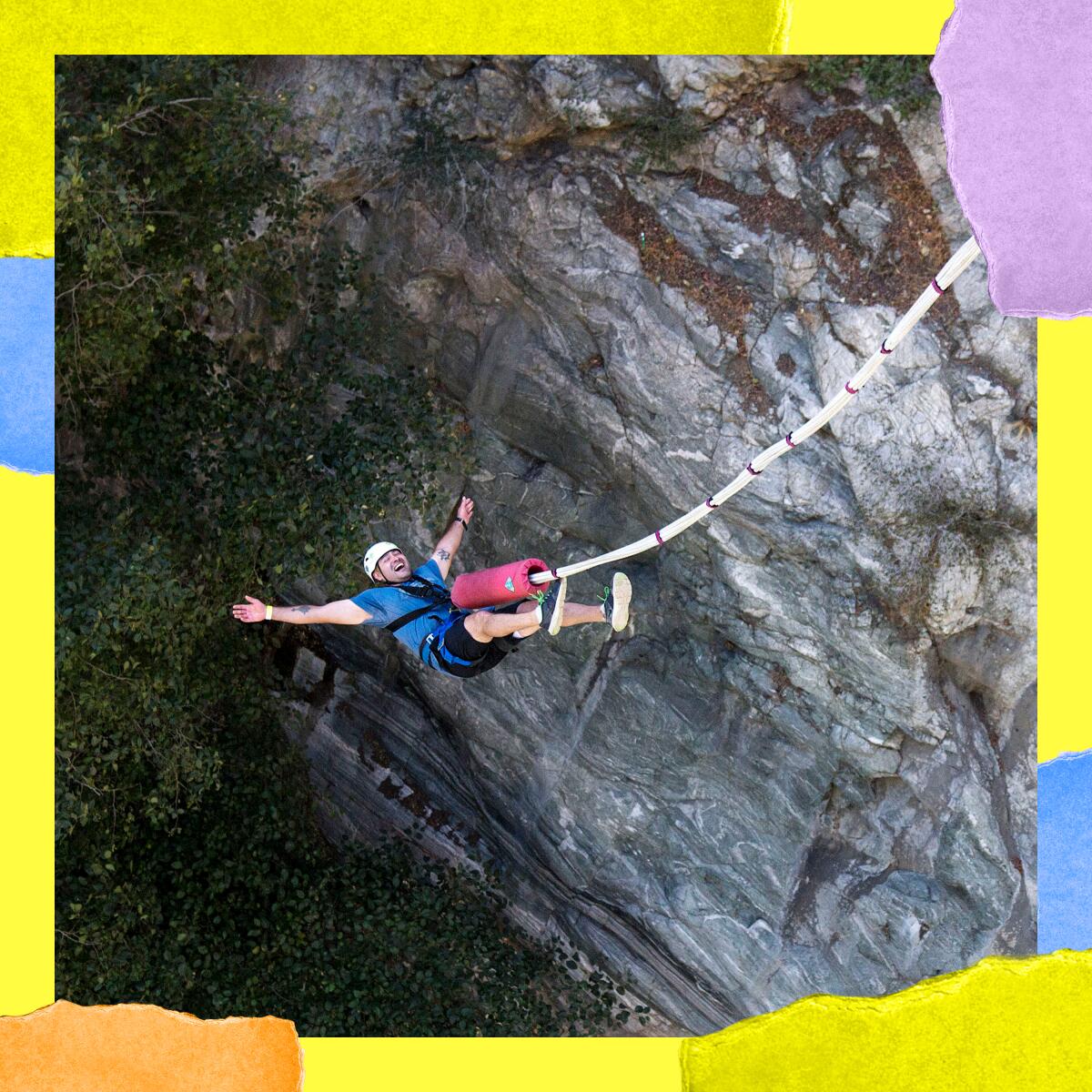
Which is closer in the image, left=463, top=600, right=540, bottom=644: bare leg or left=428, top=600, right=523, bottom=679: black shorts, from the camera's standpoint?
left=463, top=600, right=540, bottom=644: bare leg

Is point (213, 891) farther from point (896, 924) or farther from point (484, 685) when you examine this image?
point (896, 924)

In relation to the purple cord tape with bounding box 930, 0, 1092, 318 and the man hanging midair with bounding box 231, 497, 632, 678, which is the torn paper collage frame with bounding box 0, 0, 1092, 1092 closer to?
the purple cord tape with bounding box 930, 0, 1092, 318

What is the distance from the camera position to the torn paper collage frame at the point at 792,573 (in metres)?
4.35

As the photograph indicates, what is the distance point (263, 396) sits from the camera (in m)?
5.18

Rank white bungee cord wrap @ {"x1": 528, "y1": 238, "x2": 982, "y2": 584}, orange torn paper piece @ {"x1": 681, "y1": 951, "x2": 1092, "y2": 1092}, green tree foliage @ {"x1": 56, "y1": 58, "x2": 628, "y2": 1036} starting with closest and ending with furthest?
white bungee cord wrap @ {"x1": 528, "y1": 238, "x2": 982, "y2": 584}
orange torn paper piece @ {"x1": 681, "y1": 951, "x2": 1092, "y2": 1092}
green tree foliage @ {"x1": 56, "y1": 58, "x2": 628, "y2": 1036}

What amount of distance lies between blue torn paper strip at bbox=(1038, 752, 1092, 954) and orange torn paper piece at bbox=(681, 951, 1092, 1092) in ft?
0.31

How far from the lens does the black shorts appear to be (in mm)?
4734

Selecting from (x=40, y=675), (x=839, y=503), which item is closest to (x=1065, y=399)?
(x=839, y=503)

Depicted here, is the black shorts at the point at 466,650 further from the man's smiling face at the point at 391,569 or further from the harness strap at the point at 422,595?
the man's smiling face at the point at 391,569

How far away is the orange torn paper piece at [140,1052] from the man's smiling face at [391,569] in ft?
6.00

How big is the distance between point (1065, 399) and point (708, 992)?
310 centimetres

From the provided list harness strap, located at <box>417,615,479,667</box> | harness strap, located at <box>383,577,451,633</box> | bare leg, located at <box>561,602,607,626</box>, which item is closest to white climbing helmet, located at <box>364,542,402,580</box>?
harness strap, located at <box>383,577,451,633</box>

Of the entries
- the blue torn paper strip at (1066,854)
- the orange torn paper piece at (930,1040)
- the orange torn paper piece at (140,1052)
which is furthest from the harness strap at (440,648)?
the blue torn paper strip at (1066,854)

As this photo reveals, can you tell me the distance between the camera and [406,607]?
4.88m
